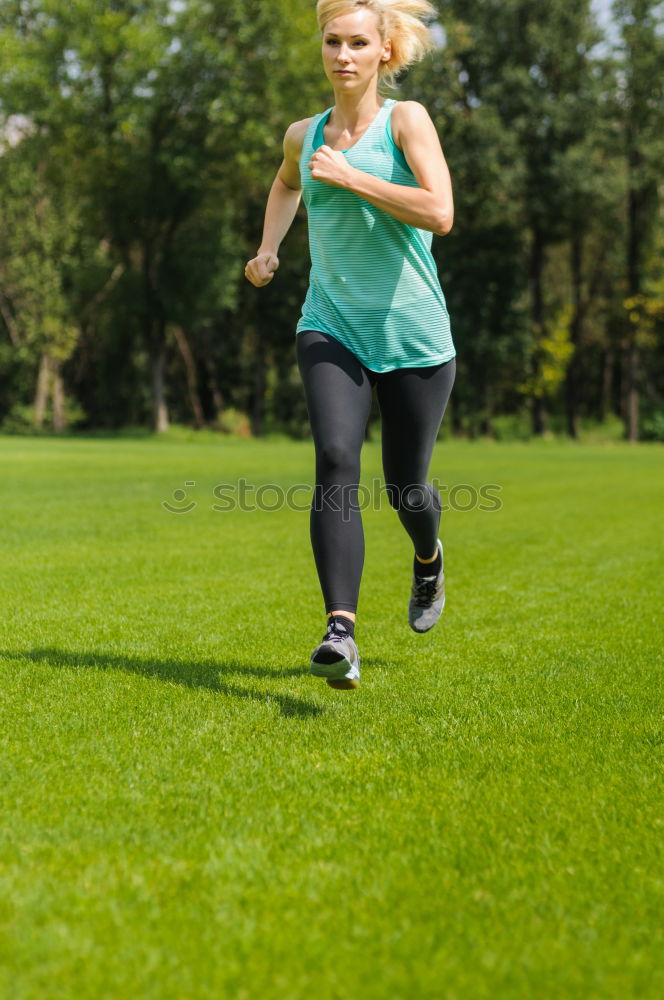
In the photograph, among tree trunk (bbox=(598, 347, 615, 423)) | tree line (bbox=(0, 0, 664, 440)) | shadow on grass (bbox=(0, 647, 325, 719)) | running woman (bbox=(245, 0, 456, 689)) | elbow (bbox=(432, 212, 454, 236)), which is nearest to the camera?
elbow (bbox=(432, 212, 454, 236))

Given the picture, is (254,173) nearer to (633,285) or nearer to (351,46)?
(633,285)

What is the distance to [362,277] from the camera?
427 cm

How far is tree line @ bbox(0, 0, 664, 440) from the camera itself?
131 feet

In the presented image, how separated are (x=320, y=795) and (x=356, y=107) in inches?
106

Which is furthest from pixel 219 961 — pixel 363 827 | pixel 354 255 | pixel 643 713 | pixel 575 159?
pixel 575 159

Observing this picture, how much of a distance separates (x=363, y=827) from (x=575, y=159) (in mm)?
42762

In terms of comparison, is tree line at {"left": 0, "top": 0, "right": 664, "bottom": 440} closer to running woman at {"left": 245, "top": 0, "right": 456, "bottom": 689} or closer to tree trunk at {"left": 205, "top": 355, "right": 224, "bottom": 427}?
tree trunk at {"left": 205, "top": 355, "right": 224, "bottom": 427}

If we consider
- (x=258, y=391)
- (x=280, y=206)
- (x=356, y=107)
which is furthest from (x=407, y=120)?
(x=258, y=391)

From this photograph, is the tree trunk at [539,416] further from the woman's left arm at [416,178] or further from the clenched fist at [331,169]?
the clenched fist at [331,169]

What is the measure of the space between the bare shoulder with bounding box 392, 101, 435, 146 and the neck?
109mm

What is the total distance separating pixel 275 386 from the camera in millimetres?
52250

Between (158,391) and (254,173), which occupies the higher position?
(254,173)

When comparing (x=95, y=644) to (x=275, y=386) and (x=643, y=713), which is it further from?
(x=275, y=386)

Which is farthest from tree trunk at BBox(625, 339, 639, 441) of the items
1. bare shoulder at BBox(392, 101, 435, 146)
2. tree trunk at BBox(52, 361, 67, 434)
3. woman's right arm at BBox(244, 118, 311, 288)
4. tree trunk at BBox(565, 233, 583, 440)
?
bare shoulder at BBox(392, 101, 435, 146)
